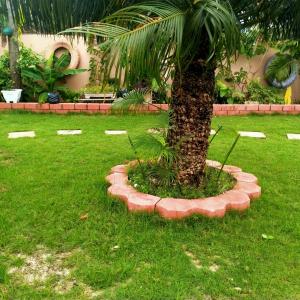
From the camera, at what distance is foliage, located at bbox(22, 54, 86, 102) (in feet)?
30.0

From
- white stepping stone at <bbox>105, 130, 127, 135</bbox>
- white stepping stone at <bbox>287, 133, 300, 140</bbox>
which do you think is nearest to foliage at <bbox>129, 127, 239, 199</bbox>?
white stepping stone at <bbox>105, 130, 127, 135</bbox>

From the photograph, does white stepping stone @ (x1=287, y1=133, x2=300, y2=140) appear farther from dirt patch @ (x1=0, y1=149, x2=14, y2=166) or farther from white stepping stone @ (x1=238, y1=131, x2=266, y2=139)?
dirt patch @ (x1=0, y1=149, x2=14, y2=166)

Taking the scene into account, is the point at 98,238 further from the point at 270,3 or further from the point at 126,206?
the point at 270,3

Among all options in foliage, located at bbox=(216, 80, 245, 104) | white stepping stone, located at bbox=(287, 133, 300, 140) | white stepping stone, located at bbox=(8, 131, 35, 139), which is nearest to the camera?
white stepping stone, located at bbox=(8, 131, 35, 139)

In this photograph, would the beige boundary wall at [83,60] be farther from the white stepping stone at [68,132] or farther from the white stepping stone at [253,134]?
the white stepping stone at [68,132]

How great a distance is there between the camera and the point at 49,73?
923 cm

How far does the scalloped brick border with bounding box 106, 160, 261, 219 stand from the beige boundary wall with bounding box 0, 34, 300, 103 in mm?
6371

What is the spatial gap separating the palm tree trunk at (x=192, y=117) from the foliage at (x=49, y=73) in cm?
575

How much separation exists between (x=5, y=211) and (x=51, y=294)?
1.39 metres

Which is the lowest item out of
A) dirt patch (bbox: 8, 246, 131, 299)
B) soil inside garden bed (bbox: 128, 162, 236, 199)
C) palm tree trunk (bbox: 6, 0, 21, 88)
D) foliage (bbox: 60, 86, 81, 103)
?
dirt patch (bbox: 8, 246, 131, 299)

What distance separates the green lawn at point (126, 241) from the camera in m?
2.67

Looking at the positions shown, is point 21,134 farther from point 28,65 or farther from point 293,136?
point 293,136

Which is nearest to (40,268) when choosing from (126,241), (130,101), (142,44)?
(126,241)

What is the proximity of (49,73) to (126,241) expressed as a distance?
6.80 metres
